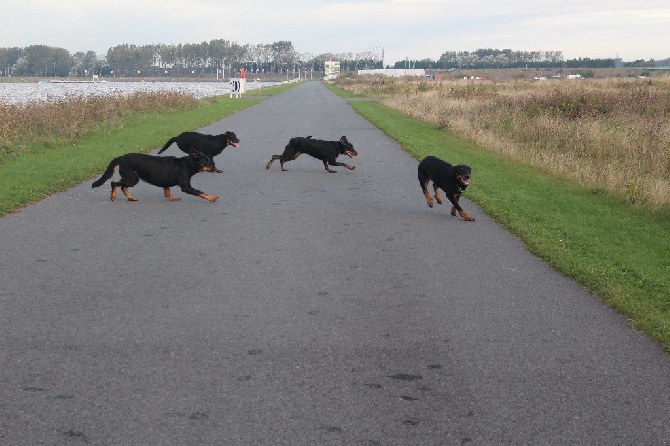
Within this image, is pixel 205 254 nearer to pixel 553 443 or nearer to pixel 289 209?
pixel 289 209

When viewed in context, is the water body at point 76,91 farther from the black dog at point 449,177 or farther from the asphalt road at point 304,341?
the asphalt road at point 304,341

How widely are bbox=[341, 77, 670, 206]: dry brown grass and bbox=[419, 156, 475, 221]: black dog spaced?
13.6ft

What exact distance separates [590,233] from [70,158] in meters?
11.6

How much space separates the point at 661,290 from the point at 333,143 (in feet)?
31.6

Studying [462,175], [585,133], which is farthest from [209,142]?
[585,133]

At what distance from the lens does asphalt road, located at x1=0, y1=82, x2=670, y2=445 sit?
4402mm

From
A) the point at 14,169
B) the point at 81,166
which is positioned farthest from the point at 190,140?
the point at 14,169

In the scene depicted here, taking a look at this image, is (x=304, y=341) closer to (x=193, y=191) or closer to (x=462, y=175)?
(x=462, y=175)

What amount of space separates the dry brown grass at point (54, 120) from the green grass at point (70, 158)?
16.4 inches

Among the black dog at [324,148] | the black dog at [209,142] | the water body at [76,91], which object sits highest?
the black dog at [209,142]

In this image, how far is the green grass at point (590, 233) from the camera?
23.8 ft

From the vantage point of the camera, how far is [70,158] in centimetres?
1733

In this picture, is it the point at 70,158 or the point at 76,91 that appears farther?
the point at 76,91

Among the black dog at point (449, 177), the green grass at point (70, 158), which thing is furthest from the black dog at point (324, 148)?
the black dog at point (449, 177)
